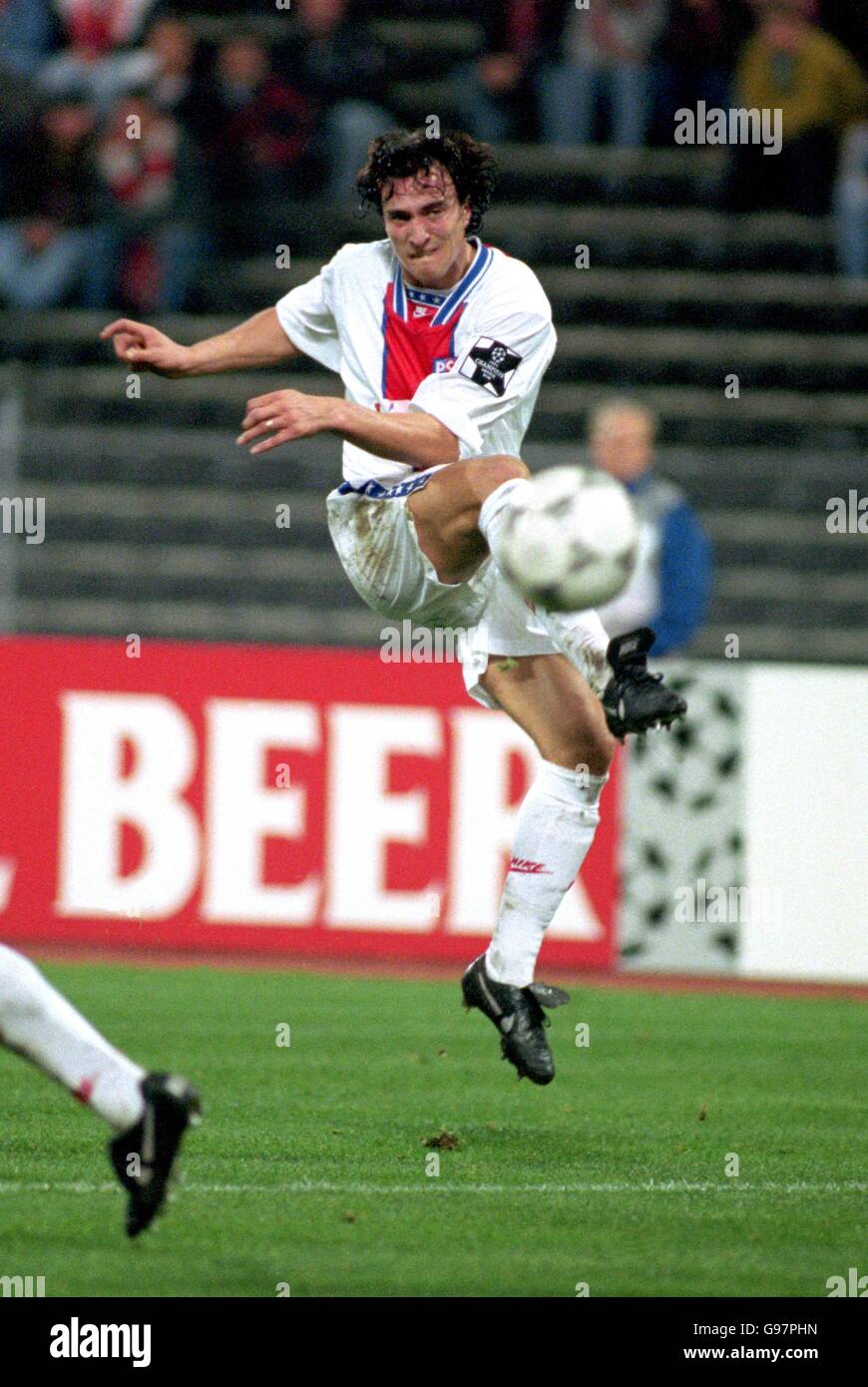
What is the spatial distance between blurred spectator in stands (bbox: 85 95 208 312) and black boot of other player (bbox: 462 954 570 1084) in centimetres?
927

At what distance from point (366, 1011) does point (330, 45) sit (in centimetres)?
844

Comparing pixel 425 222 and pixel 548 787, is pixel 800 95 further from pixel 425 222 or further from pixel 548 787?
pixel 548 787

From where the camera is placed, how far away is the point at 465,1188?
5.80 m

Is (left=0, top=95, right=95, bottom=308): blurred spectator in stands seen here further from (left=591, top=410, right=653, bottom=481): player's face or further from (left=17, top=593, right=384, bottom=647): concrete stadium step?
(left=591, top=410, right=653, bottom=481): player's face

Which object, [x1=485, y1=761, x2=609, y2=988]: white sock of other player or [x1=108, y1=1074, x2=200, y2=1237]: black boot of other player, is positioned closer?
[x1=108, y1=1074, x2=200, y2=1237]: black boot of other player

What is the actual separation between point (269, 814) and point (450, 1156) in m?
4.76

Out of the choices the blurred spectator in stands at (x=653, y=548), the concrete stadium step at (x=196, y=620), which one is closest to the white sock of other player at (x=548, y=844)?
the blurred spectator in stands at (x=653, y=548)

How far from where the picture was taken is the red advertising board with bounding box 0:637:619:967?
10.9 meters

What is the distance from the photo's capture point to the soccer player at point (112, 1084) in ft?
15.4

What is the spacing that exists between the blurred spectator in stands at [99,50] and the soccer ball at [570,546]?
10378 millimetres

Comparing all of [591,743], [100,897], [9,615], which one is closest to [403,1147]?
[591,743]

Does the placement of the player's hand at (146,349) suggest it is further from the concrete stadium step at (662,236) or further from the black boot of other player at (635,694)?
the concrete stadium step at (662,236)

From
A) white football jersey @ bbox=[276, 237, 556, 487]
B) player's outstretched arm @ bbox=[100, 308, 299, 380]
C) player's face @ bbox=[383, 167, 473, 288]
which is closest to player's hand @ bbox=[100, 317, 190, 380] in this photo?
player's outstretched arm @ bbox=[100, 308, 299, 380]

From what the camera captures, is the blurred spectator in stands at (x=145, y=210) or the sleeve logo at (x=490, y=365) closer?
the sleeve logo at (x=490, y=365)
